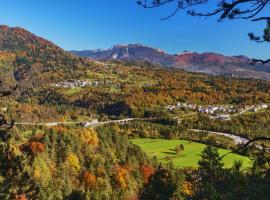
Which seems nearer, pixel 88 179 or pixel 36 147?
pixel 88 179

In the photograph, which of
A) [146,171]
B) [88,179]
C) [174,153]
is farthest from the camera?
[174,153]

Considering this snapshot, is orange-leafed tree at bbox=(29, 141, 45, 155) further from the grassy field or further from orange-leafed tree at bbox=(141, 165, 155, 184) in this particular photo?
the grassy field

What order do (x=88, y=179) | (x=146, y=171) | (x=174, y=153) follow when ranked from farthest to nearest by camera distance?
(x=174, y=153)
(x=146, y=171)
(x=88, y=179)

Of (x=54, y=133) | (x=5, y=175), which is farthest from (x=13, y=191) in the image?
(x=54, y=133)

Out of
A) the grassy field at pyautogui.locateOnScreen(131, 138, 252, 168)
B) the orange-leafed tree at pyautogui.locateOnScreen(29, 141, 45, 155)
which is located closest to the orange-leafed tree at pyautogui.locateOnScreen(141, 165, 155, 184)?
the grassy field at pyautogui.locateOnScreen(131, 138, 252, 168)

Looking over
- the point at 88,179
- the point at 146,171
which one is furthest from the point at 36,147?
the point at 146,171

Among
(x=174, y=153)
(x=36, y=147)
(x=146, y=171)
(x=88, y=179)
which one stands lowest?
(x=146, y=171)

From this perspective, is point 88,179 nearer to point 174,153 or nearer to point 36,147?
point 36,147

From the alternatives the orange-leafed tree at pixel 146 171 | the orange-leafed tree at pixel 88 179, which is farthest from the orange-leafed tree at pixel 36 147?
the orange-leafed tree at pixel 146 171

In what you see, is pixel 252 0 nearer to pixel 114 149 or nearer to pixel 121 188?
pixel 121 188
